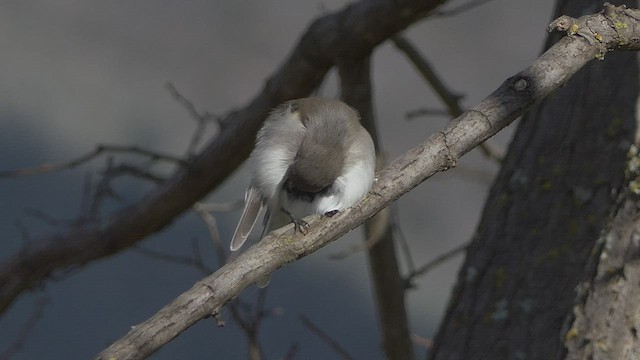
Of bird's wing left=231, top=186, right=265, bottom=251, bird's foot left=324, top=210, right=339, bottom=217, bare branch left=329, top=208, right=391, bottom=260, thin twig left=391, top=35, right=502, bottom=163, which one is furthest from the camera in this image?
thin twig left=391, top=35, right=502, bottom=163

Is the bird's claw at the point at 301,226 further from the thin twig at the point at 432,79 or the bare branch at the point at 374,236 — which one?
the thin twig at the point at 432,79

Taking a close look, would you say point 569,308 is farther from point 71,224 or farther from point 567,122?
point 71,224

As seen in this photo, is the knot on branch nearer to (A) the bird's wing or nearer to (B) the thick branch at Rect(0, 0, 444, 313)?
(A) the bird's wing

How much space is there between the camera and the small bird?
193cm

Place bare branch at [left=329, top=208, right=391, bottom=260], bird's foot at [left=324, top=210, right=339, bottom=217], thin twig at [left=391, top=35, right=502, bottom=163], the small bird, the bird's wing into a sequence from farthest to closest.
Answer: thin twig at [left=391, top=35, right=502, bottom=163]
bare branch at [left=329, top=208, right=391, bottom=260]
the bird's wing
the small bird
bird's foot at [left=324, top=210, right=339, bottom=217]

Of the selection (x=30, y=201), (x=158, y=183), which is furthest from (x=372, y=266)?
(x=30, y=201)

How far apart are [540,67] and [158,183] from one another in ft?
6.50

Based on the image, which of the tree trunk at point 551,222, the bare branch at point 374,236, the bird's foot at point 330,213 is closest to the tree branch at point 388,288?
the bare branch at point 374,236

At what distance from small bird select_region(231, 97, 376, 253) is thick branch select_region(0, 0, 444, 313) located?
90 cm

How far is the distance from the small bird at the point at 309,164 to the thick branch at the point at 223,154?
90 cm

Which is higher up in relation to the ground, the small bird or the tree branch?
the small bird

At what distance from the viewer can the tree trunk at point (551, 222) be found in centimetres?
236

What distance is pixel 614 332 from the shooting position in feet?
7.02

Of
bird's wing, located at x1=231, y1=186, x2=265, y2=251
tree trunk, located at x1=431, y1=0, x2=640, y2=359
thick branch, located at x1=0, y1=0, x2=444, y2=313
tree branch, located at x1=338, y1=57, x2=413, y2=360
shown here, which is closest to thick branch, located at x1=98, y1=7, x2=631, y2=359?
bird's wing, located at x1=231, y1=186, x2=265, y2=251
